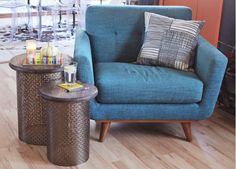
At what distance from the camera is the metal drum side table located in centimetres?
243

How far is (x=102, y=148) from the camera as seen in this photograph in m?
2.59

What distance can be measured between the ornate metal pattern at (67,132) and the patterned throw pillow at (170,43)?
78 centimetres

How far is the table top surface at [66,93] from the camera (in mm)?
2193

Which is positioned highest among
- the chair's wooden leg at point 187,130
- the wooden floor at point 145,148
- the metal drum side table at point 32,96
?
the metal drum side table at point 32,96

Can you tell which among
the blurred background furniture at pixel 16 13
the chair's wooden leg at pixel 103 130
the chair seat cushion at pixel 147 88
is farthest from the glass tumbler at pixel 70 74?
the blurred background furniture at pixel 16 13

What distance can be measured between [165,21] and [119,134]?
2.88 feet

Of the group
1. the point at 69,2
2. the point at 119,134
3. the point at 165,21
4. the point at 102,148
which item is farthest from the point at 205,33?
the point at 69,2

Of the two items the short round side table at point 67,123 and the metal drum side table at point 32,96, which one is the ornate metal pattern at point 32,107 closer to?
the metal drum side table at point 32,96

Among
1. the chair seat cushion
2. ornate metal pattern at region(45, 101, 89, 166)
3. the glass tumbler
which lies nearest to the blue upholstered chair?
the chair seat cushion

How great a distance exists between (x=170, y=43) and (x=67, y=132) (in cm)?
101

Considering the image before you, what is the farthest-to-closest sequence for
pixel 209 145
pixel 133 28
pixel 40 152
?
pixel 133 28 → pixel 209 145 → pixel 40 152

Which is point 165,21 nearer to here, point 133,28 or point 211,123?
point 133,28

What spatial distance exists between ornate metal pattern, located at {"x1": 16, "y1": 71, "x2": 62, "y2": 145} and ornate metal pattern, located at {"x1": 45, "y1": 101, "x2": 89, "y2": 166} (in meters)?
0.21

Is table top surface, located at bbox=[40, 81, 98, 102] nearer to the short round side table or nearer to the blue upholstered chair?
the short round side table
